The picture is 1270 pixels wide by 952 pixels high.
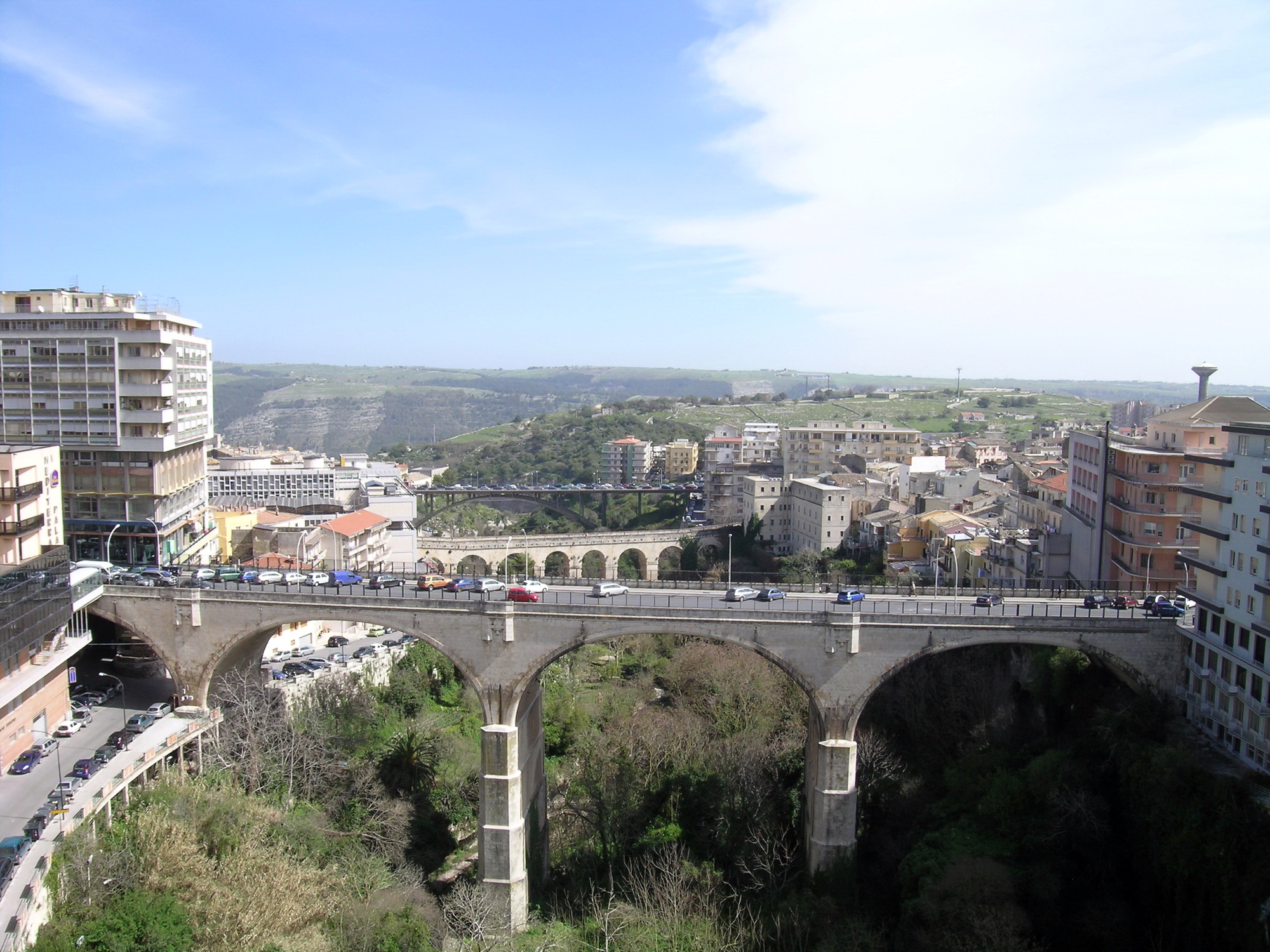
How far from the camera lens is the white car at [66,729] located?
88.7 ft

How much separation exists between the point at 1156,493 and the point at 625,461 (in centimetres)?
7344

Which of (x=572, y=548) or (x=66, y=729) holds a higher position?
(x=572, y=548)

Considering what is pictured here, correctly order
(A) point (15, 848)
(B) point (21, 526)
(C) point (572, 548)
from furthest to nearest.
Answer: (C) point (572, 548) → (B) point (21, 526) → (A) point (15, 848)

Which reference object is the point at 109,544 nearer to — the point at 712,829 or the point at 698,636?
the point at 698,636

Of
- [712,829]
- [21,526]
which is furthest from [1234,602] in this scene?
[21,526]

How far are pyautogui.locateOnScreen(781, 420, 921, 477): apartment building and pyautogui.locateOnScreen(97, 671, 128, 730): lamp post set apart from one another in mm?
47525

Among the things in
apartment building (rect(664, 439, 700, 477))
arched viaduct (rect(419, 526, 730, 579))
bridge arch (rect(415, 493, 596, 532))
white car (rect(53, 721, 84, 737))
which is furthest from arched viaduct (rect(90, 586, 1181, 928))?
apartment building (rect(664, 439, 700, 477))

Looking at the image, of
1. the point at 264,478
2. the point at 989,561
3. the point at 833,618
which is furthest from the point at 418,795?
the point at 264,478

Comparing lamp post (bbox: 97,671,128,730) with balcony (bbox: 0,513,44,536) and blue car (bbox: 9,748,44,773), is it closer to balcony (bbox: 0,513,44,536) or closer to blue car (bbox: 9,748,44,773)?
blue car (bbox: 9,748,44,773)

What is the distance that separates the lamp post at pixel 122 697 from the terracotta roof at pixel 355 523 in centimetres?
1349

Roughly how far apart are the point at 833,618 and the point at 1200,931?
10.6 meters

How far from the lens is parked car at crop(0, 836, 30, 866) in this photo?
19406 millimetres

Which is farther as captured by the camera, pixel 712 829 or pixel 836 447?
pixel 836 447

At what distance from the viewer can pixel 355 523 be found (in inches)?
1863
